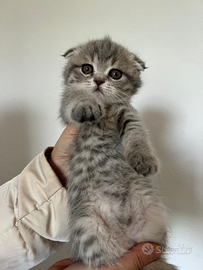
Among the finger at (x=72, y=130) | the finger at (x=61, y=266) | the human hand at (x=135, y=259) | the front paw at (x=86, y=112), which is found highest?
the front paw at (x=86, y=112)

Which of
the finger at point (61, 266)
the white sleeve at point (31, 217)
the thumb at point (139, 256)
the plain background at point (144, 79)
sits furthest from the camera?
the plain background at point (144, 79)

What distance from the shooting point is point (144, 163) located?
0.72 meters

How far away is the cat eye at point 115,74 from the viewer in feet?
3.15

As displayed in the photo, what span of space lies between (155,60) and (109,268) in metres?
1.25

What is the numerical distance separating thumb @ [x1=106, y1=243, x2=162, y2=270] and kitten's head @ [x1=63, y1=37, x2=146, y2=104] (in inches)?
23.9

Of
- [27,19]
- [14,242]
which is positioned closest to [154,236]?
[14,242]

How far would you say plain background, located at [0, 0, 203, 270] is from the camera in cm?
Answer: 131

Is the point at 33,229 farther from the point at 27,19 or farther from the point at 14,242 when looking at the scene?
the point at 27,19

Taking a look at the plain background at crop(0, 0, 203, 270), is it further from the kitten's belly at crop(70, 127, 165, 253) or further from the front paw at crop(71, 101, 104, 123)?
the front paw at crop(71, 101, 104, 123)

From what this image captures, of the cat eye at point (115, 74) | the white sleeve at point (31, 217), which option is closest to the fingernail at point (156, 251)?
the white sleeve at point (31, 217)

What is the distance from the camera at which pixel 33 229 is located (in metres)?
0.83

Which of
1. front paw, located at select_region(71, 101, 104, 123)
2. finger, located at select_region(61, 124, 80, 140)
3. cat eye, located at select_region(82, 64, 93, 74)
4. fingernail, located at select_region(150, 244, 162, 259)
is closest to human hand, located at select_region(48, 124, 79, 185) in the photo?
finger, located at select_region(61, 124, 80, 140)

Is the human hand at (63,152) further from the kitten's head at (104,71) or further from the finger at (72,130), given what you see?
the kitten's head at (104,71)

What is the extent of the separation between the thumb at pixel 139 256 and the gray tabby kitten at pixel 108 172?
2cm
